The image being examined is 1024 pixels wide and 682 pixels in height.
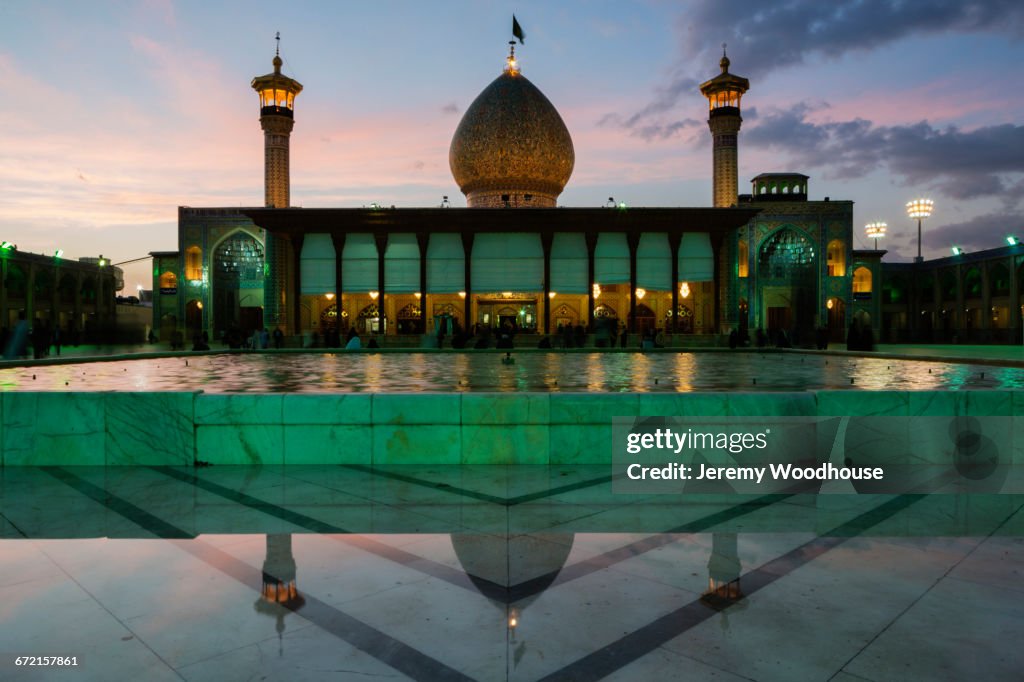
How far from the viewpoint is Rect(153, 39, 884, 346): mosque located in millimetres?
27953

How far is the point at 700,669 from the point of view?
2176mm

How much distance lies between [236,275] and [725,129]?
2705 cm

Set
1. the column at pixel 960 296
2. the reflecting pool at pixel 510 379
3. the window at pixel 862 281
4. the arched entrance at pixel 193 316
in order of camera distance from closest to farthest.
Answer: the reflecting pool at pixel 510 379 → the arched entrance at pixel 193 316 → the window at pixel 862 281 → the column at pixel 960 296

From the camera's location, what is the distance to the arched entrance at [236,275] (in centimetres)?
3788

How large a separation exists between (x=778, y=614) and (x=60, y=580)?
287 cm

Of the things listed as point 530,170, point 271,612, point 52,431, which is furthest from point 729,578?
point 530,170

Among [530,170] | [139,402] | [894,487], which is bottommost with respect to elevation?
[894,487]

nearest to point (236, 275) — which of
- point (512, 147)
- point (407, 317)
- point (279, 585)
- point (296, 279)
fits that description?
point (407, 317)

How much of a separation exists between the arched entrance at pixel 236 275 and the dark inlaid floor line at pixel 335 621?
36362mm

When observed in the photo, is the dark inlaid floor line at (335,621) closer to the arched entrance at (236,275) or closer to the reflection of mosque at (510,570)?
the reflection of mosque at (510,570)

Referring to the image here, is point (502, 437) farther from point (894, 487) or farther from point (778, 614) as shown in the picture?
point (778, 614)

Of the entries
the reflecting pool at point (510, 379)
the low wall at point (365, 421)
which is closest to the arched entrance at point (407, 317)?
the reflecting pool at point (510, 379)

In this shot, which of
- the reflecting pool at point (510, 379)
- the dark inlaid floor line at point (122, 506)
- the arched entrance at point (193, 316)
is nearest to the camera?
the dark inlaid floor line at point (122, 506)

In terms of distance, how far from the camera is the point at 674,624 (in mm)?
2496
